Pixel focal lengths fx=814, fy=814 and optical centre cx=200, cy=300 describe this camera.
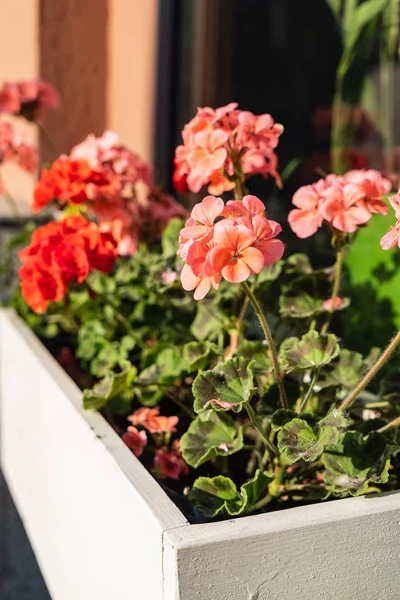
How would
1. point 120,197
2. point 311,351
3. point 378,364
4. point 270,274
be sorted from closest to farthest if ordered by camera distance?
point 378,364, point 311,351, point 270,274, point 120,197

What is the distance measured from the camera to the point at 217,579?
835 mm

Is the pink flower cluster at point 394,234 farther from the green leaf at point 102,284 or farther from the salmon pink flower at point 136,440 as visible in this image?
the green leaf at point 102,284

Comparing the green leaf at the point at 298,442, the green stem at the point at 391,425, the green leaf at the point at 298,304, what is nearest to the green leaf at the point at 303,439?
the green leaf at the point at 298,442

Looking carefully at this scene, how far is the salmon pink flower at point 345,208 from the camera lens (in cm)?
105

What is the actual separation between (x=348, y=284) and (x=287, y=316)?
0.87 ft

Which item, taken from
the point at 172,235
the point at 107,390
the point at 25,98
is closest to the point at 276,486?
the point at 107,390

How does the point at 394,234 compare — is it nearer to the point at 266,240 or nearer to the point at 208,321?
the point at 266,240

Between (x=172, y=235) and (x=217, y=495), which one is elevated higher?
(x=172, y=235)

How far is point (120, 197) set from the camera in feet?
5.22

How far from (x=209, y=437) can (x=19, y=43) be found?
1.99 m

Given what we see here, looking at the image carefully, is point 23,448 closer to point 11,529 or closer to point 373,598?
point 11,529

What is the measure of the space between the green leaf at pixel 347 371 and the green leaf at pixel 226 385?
0.71 feet

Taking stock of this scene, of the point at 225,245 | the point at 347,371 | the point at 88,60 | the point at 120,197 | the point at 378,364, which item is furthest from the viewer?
the point at 88,60

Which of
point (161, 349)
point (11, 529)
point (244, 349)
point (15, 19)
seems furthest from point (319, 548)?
point (15, 19)
